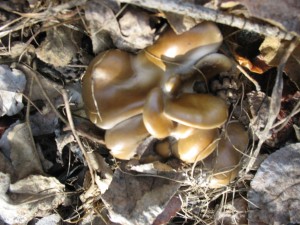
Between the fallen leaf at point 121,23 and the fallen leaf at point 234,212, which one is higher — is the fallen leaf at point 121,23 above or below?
above

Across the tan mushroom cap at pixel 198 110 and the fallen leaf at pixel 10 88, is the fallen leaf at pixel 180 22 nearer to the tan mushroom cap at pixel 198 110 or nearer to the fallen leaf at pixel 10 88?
the tan mushroom cap at pixel 198 110

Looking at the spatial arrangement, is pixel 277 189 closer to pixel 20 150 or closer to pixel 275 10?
pixel 275 10

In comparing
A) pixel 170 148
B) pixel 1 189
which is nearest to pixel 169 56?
pixel 170 148

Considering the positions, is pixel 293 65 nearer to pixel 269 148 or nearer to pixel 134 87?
pixel 269 148

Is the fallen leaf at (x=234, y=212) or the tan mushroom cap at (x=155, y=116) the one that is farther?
the fallen leaf at (x=234, y=212)

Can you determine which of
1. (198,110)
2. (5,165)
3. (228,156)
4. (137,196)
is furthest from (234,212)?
(5,165)

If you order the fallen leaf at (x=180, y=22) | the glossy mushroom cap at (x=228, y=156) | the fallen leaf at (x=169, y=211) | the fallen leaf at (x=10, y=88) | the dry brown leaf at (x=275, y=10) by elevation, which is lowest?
the fallen leaf at (x=169, y=211)

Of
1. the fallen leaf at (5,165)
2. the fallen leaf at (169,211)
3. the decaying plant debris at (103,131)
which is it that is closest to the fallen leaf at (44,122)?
the decaying plant debris at (103,131)
